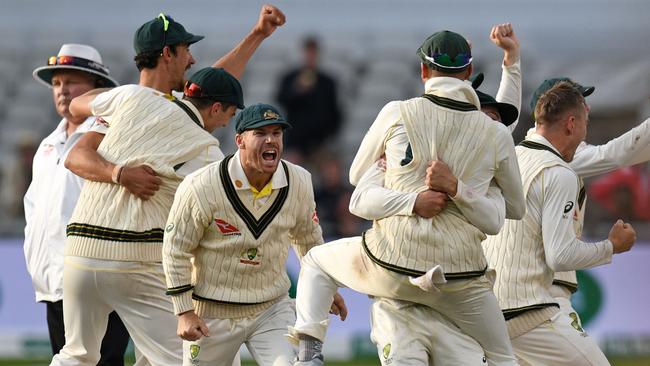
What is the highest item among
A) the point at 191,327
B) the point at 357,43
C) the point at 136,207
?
the point at 357,43

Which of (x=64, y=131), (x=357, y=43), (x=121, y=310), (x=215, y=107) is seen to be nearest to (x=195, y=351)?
(x=121, y=310)

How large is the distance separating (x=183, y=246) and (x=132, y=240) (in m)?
0.60

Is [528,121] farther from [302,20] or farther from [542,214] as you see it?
[542,214]

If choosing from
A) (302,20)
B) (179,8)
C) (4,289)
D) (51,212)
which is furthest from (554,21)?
(51,212)

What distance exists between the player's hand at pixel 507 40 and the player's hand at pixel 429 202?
155cm

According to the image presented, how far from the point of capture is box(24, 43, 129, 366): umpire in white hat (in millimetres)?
6996

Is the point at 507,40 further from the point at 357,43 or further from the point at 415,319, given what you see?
the point at 357,43

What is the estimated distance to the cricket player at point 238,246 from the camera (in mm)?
5457

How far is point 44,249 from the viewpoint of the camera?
7.06 metres

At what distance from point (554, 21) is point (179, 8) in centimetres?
481

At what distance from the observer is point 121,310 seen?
239 inches

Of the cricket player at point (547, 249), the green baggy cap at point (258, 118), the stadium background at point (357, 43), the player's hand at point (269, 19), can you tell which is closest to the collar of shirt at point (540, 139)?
the cricket player at point (547, 249)

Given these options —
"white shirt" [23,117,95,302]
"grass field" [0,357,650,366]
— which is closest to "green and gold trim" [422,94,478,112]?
"white shirt" [23,117,95,302]

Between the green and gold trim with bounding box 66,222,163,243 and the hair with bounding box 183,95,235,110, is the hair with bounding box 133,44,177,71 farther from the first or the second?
the green and gold trim with bounding box 66,222,163,243
